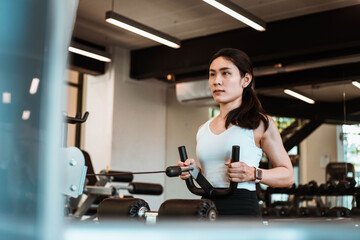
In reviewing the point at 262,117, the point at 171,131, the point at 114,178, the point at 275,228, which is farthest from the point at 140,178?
the point at 275,228

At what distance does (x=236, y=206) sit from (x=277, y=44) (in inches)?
204

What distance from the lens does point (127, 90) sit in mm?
7871

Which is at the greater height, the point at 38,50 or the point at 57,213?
the point at 38,50

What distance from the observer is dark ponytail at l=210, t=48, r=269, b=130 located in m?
1.32

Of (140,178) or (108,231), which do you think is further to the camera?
(140,178)

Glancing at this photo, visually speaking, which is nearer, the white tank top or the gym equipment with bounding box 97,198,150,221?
the gym equipment with bounding box 97,198,150,221

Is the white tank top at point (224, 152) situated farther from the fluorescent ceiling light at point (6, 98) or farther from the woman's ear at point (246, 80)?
the fluorescent ceiling light at point (6, 98)

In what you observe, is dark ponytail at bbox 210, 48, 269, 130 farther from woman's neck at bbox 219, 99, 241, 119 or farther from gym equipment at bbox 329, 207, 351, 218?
gym equipment at bbox 329, 207, 351, 218

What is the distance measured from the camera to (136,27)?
17.7 feet

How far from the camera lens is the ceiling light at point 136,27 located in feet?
16.9

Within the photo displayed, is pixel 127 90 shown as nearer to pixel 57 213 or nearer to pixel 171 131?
pixel 171 131

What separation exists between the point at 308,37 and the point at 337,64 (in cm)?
76

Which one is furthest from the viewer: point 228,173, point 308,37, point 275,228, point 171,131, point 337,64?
point 171,131

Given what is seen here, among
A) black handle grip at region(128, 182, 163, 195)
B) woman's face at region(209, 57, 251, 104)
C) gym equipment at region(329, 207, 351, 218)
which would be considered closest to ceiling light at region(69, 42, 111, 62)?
black handle grip at region(128, 182, 163, 195)
